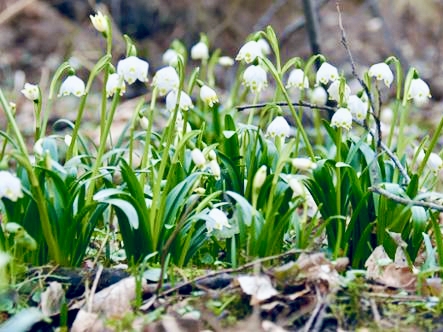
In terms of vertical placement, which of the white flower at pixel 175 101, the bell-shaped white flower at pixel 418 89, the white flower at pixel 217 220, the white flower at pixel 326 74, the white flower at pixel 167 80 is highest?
the white flower at pixel 167 80

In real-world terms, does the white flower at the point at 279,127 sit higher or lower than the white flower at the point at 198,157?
higher

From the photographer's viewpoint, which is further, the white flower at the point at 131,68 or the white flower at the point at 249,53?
the white flower at the point at 249,53

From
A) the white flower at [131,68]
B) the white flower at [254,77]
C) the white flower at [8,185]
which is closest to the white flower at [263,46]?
the white flower at [254,77]

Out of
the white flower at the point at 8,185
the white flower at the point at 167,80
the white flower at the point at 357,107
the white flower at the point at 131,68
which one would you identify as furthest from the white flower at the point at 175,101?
the white flower at the point at 8,185

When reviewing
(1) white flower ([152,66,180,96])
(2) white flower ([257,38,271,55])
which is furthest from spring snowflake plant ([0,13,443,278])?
(2) white flower ([257,38,271,55])

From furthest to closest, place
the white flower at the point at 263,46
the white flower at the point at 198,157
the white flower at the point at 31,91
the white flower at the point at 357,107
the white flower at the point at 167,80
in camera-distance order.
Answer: the white flower at the point at 263,46 < the white flower at the point at 357,107 < the white flower at the point at 31,91 < the white flower at the point at 167,80 < the white flower at the point at 198,157

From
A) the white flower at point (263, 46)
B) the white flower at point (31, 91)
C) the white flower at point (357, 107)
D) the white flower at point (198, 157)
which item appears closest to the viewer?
the white flower at point (198, 157)

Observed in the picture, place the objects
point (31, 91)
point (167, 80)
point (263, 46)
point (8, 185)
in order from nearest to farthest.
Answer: point (8, 185), point (167, 80), point (31, 91), point (263, 46)

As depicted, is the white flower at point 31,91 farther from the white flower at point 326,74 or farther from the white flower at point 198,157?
the white flower at point 326,74

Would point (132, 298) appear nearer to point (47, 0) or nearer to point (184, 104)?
point (184, 104)

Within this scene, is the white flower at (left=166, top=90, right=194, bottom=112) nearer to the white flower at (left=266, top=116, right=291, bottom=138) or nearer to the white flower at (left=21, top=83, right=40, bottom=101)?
the white flower at (left=266, top=116, right=291, bottom=138)

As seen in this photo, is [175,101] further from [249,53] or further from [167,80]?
[249,53]

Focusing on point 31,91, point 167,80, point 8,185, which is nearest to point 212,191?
point 167,80
